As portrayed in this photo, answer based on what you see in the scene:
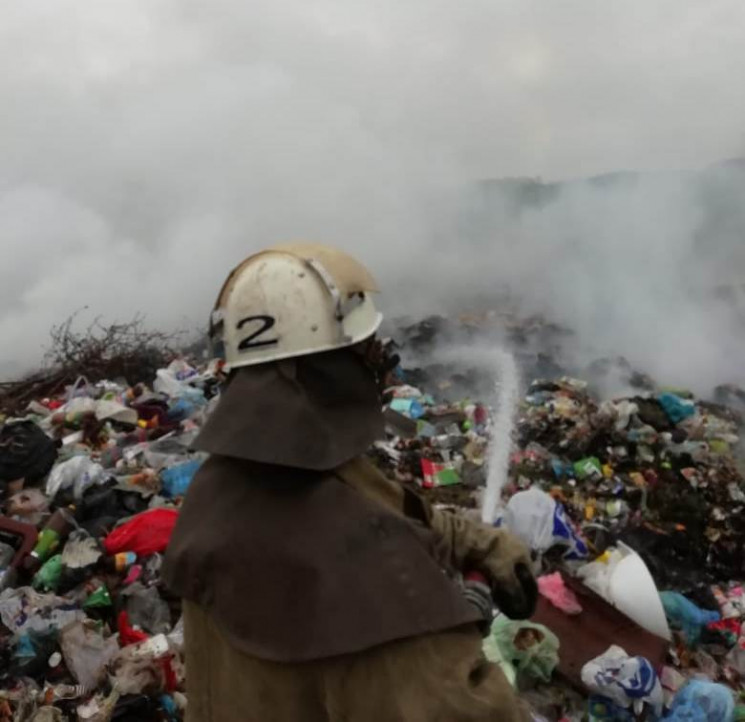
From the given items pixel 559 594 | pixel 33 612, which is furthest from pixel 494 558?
pixel 33 612

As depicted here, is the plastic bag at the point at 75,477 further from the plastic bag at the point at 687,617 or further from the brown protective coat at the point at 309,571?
the brown protective coat at the point at 309,571

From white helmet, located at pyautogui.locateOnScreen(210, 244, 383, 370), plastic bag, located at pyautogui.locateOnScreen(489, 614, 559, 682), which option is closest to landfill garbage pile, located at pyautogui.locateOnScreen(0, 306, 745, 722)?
plastic bag, located at pyautogui.locateOnScreen(489, 614, 559, 682)

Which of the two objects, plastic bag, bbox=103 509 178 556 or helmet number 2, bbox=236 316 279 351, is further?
plastic bag, bbox=103 509 178 556

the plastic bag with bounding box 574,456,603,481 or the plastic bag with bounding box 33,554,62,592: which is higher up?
the plastic bag with bounding box 33,554,62,592

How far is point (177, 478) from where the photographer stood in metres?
4.58

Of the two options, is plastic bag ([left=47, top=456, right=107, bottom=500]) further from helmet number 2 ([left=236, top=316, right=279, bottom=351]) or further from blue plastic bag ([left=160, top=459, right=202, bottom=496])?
helmet number 2 ([left=236, top=316, right=279, bottom=351])

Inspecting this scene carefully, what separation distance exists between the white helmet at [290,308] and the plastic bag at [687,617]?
3071 mm

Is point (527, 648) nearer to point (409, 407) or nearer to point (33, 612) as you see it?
point (33, 612)

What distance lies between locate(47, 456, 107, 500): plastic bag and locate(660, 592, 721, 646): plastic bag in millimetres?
3424

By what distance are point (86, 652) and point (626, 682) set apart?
2238mm

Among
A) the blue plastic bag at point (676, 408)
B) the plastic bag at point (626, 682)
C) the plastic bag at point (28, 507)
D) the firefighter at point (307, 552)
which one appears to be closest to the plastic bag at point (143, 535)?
the plastic bag at point (28, 507)

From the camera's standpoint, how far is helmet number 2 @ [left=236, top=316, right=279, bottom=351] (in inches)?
46.5

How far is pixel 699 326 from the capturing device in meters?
9.23

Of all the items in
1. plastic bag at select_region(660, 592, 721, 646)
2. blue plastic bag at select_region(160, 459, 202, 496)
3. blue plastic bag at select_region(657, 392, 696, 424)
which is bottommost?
blue plastic bag at select_region(657, 392, 696, 424)
